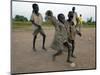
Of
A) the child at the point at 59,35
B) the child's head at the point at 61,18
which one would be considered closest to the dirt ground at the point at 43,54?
→ the child at the point at 59,35

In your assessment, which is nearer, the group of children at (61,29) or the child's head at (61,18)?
the group of children at (61,29)

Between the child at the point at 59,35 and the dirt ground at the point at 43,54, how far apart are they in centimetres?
5

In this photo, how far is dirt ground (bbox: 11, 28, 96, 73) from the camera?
2443 millimetres

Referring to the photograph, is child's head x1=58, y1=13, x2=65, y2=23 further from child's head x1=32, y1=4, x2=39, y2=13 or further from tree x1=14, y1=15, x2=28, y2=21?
tree x1=14, y1=15, x2=28, y2=21

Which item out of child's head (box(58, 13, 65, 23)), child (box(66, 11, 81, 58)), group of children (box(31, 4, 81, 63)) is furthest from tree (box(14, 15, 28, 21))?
child (box(66, 11, 81, 58))

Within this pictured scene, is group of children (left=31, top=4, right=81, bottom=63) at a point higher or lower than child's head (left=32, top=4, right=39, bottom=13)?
lower

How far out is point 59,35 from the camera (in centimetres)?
262

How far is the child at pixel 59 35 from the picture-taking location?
2600mm

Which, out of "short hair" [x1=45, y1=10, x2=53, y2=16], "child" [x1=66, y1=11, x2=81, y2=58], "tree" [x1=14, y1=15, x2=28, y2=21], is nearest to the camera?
"tree" [x1=14, y1=15, x2=28, y2=21]

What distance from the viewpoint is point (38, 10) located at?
8.30 ft

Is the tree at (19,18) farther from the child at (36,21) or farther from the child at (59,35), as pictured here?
the child at (59,35)
